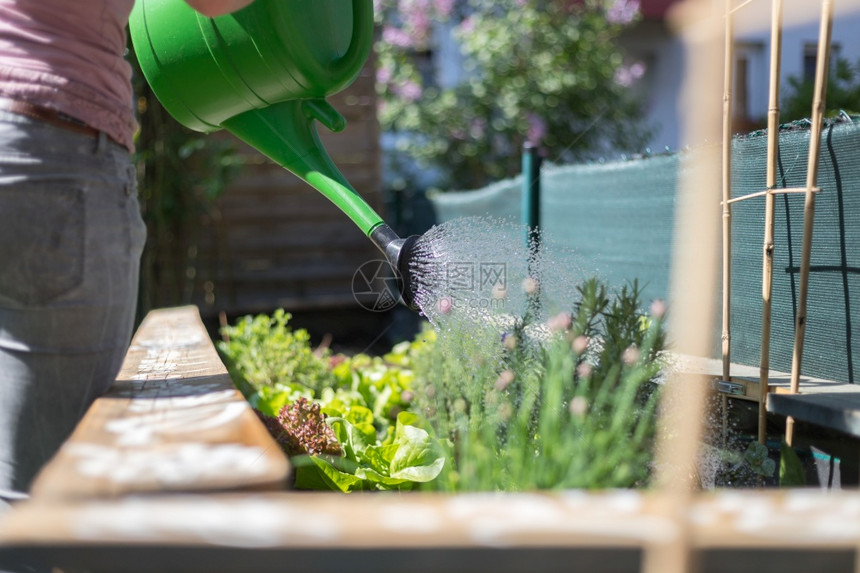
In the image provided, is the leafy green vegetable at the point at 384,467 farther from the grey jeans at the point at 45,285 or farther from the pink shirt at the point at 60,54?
the pink shirt at the point at 60,54

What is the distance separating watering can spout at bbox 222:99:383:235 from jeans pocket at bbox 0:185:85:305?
46 centimetres

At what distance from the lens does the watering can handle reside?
144cm

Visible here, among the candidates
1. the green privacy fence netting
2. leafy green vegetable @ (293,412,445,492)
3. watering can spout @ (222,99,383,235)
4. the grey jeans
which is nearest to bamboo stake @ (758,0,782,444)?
the green privacy fence netting

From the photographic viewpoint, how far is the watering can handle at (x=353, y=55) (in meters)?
1.44

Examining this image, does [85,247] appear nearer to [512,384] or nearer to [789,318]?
[512,384]

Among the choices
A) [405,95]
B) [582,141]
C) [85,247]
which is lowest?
[85,247]

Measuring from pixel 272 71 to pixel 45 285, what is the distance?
56 cm

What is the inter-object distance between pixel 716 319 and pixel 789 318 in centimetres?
30

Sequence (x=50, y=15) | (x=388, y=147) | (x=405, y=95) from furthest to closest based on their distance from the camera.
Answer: (x=388, y=147), (x=405, y=95), (x=50, y=15)

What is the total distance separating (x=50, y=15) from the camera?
112 centimetres

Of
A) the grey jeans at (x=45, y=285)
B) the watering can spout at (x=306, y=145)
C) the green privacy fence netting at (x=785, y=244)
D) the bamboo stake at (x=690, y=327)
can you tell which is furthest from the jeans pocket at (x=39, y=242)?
the green privacy fence netting at (x=785, y=244)

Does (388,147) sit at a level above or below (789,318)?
above

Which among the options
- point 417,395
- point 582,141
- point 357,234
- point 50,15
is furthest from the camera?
point 582,141

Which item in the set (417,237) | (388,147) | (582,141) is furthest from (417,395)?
(388,147)
